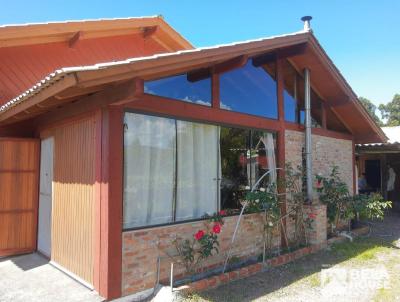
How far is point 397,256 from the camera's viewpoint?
717 cm

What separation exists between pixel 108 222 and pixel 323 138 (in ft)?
21.8

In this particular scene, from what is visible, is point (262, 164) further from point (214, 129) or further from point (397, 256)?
point (397, 256)

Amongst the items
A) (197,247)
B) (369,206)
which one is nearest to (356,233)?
(369,206)

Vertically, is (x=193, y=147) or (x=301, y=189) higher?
(x=193, y=147)

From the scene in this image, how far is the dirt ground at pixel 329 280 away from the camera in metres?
4.98

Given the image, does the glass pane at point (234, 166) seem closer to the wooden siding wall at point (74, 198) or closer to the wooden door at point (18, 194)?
the wooden siding wall at point (74, 198)

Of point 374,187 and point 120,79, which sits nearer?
point 120,79

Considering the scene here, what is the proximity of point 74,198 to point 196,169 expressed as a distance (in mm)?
1948

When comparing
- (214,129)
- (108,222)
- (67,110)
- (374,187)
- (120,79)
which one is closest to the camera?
(120,79)

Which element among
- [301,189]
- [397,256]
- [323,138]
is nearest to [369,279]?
[397,256]

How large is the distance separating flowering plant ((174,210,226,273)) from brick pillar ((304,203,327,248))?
2.84m

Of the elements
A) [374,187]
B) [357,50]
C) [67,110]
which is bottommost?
[374,187]

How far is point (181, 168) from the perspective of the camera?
18.1 feet

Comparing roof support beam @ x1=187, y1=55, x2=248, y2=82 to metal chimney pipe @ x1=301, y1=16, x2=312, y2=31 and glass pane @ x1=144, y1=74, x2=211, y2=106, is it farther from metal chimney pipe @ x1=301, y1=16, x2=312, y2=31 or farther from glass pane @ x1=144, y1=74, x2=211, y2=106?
metal chimney pipe @ x1=301, y1=16, x2=312, y2=31
